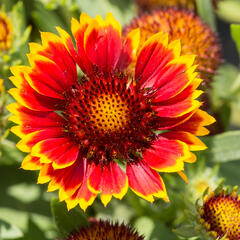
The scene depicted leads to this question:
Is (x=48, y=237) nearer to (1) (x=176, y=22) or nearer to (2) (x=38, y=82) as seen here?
(2) (x=38, y=82)

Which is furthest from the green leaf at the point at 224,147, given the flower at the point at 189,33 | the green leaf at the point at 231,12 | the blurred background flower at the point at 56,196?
the green leaf at the point at 231,12

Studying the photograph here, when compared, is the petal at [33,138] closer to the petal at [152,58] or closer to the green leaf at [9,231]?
the petal at [152,58]

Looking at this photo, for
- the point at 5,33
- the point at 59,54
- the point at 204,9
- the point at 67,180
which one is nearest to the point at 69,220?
the point at 67,180

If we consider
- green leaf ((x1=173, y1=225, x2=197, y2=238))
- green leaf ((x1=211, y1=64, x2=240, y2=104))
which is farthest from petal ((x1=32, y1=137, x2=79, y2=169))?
green leaf ((x1=211, y1=64, x2=240, y2=104))

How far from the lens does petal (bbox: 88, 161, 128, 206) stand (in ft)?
2.99

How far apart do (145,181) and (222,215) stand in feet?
0.81

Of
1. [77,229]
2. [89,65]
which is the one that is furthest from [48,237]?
[89,65]

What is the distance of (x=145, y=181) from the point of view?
3.18ft

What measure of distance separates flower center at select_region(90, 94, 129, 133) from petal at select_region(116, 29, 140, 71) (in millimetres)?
103

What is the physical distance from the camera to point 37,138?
95 cm

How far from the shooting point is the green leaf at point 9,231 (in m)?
1.23

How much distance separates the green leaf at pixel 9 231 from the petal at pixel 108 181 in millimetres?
422

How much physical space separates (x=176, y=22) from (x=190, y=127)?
50cm

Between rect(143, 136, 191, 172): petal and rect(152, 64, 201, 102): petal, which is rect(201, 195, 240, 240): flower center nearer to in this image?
rect(143, 136, 191, 172): petal
